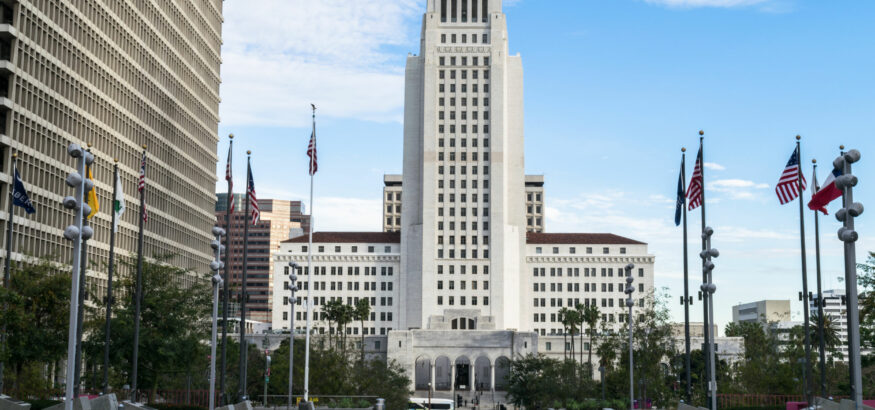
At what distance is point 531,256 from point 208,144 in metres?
71.1

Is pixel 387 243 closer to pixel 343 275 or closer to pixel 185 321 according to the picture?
pixel 343 275

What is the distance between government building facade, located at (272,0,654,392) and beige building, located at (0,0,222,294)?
149ft

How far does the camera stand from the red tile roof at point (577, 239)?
19030cm

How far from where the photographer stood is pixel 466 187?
180 metres

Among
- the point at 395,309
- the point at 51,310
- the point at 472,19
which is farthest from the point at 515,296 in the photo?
the point at 51,310

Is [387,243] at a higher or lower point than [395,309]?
higher

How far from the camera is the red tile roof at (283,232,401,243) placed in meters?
190

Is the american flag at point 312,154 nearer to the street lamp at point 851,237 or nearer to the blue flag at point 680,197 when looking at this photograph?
the blue flag at point 680,197

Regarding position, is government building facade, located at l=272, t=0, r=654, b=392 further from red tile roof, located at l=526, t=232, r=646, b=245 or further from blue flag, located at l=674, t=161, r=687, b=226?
blue flag, located at l=674, t=161, r=687, b=226

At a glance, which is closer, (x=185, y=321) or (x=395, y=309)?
(x=185, y=321)

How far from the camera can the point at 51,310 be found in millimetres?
60875

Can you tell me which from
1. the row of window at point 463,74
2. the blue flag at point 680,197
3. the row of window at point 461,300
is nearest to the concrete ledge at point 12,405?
the blue flag at point 680,197

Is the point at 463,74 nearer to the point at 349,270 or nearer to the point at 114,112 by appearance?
the point at 349,270

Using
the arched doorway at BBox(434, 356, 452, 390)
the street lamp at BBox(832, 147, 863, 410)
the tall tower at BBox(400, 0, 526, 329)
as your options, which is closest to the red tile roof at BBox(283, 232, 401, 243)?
the tall tower at BBox(400, 0, 526, 329)
